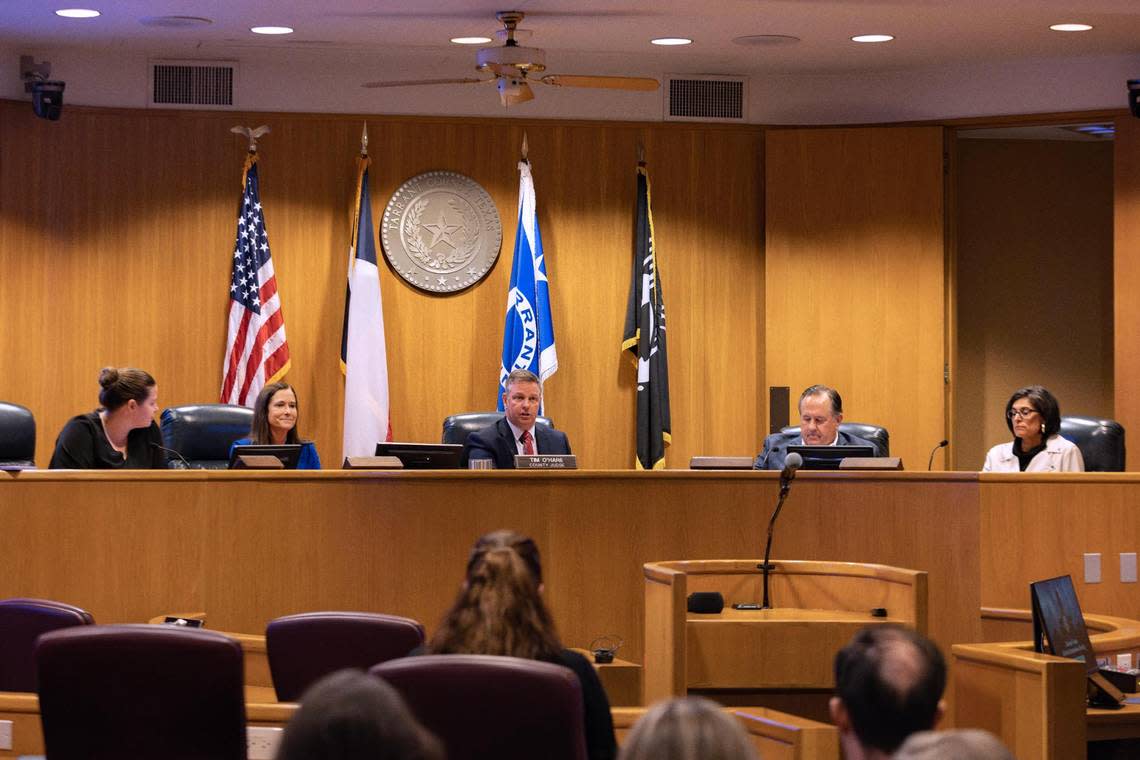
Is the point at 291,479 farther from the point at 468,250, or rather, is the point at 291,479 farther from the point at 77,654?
the point at 468,250

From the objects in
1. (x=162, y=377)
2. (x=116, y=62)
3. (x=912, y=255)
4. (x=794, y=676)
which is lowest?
(x=794, y=676)

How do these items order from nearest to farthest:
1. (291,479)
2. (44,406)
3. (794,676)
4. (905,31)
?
(794,676) → (291,479) → (905,31) → (44,406)

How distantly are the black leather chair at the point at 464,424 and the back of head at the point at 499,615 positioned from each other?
378 centimetres

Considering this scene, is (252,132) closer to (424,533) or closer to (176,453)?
(176,453)

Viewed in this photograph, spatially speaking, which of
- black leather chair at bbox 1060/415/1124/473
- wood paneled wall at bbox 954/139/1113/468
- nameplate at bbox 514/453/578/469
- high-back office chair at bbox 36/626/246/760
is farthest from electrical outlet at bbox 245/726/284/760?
wood paneled wall at bbox 954/139/1113/468

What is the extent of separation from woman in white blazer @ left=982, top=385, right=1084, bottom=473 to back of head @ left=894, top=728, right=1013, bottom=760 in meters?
5.36

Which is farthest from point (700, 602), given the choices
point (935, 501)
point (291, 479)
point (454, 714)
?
point (454, 714)

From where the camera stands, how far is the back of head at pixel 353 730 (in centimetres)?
177

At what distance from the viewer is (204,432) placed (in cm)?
689

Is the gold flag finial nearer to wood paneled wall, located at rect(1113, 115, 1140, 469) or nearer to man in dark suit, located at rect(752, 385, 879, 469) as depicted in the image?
man in dark suit, located at rect(752, 385, 879, 469)

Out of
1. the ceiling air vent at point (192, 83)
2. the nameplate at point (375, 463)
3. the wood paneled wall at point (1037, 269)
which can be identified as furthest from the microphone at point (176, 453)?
the wood paneled wall at point (1037, 269)

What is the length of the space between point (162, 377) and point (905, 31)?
4.50 meters

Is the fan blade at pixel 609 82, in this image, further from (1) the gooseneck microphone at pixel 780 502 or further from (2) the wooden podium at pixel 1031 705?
(2) the wooden podium at pixel 1031 705

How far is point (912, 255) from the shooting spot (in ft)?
30.9
